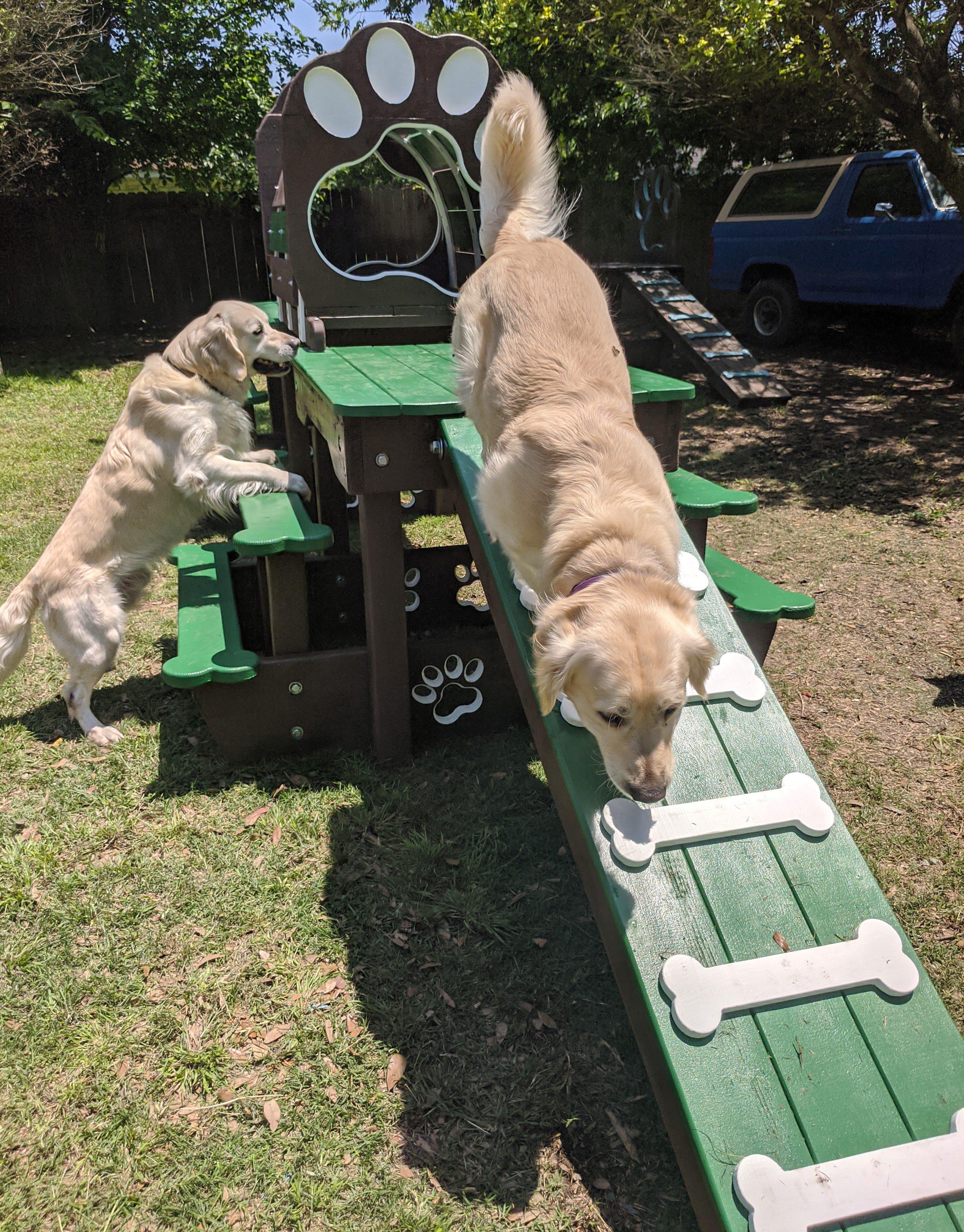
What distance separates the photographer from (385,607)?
12.3 feet

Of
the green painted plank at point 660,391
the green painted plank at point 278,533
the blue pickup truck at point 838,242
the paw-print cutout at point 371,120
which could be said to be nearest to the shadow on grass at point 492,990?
the green painted plank at point 278,533

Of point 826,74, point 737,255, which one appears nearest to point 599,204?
point 737,255

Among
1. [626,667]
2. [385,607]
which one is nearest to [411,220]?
[385,607]

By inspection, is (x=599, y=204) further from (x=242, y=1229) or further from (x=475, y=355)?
(x=242, y=1229)

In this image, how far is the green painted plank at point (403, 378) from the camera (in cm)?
356

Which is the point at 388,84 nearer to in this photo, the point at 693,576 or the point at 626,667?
the point at 693,576

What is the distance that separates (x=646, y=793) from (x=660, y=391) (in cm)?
228

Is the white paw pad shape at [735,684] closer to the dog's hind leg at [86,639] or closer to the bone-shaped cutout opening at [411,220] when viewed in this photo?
the dog's hind leg at [86,639]

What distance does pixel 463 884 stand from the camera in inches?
129

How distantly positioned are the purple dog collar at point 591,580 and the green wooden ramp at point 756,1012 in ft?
1.50

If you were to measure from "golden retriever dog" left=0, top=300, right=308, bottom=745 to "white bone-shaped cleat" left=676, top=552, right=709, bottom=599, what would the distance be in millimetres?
2407

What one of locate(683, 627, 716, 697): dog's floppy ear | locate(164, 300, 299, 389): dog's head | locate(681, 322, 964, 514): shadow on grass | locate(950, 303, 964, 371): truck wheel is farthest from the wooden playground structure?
locate(950, 303, 964, 371): truck wheel

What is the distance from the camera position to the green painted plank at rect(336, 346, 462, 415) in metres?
3.56

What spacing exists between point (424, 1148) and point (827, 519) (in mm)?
5948
